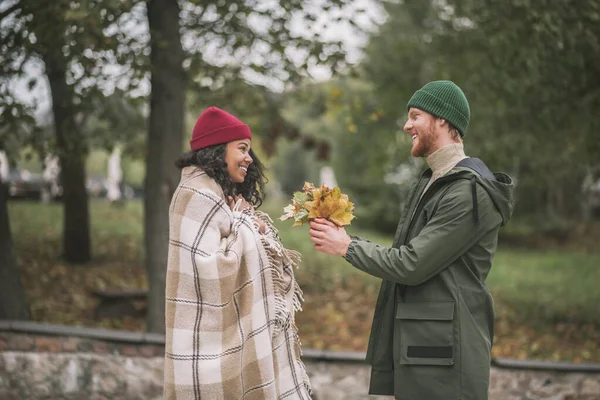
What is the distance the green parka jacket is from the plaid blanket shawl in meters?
0.56

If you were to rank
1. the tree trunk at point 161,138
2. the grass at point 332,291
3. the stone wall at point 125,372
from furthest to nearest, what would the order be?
1. the grass at point 332,291
2. the tree trunk at point 161,138
3. the stone wall at point 125,372

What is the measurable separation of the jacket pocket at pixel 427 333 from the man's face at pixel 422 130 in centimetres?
72

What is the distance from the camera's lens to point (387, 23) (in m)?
18.0

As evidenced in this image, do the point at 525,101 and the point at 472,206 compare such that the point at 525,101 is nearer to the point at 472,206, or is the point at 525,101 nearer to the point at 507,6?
the point at 507,6

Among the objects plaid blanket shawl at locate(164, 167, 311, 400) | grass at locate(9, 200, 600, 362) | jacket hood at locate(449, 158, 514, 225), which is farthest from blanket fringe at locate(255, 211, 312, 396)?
grass at locate(9, 200, 600, 362)

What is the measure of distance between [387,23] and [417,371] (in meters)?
16.0

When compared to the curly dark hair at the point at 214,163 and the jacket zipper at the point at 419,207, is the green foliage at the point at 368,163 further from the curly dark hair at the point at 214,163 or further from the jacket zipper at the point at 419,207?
the jacket zipper at the point at 419,207

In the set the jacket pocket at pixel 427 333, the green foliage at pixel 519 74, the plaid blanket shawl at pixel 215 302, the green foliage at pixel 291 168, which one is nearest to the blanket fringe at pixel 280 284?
the plaid blanket shawl at pixel 215 302

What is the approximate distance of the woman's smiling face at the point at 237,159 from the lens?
3432mm

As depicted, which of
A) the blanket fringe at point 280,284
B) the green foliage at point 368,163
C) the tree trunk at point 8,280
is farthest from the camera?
the green foliage at point 368,163

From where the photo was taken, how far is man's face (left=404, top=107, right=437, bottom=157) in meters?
3.18

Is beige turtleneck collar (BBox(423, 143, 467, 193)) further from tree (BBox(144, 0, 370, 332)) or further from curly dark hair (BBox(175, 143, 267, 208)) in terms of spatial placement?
tree (BBox(144, 0, 370, 332))

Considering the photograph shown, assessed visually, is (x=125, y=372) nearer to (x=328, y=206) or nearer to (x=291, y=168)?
(x=328, y=206)

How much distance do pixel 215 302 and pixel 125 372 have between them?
2579mm
